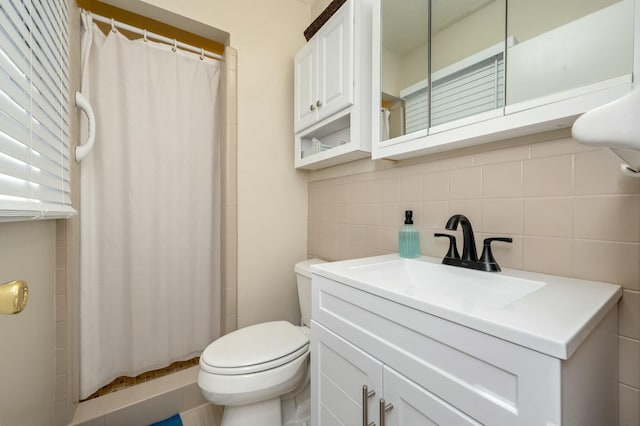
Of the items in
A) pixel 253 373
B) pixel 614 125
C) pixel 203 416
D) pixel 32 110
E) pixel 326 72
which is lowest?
pixel 203 416

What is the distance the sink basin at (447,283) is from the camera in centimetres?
59

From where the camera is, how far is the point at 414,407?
1.84 feet

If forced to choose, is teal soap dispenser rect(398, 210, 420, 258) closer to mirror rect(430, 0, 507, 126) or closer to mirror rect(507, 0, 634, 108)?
mirror rect(430, 0, 507, 126)

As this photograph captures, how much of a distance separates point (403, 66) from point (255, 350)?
1283 mm

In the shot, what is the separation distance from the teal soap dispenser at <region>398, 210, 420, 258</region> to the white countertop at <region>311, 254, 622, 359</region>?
7 cm

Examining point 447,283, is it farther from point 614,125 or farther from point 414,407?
point 614,125

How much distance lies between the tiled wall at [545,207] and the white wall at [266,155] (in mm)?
706

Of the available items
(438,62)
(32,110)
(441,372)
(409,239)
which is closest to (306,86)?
(438,62)

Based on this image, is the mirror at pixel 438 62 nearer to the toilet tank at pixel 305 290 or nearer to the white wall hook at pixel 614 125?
the white wall hook at pixel 614 125

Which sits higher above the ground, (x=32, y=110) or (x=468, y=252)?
(x=32, y=110)

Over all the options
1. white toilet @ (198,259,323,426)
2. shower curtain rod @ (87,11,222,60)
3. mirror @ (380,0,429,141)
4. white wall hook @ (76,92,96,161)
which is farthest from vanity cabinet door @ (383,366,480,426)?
shower curtain rod @ (87,11,222,60)

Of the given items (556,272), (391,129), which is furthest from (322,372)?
(391,129)

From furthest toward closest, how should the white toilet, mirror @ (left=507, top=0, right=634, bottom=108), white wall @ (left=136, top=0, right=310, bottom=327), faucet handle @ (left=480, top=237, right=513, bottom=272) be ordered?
white wall @ (left=136, top=0, right=310, bottom=327)
the white toilet
faucet handle @ (left=480, top=237, right=513, bottom=272)
mirror @ (left=507, top=0, right=634, bottom=108)

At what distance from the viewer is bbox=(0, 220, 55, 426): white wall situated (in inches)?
27.4
